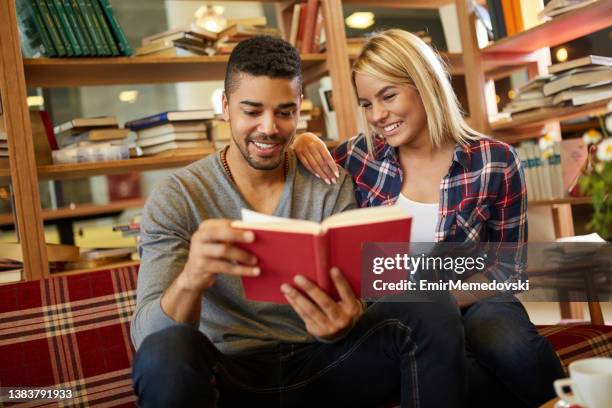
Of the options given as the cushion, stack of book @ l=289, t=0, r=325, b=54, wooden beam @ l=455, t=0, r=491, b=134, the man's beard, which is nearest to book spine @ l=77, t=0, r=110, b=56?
stack of book @ l=289, t=0, r=325, b=54

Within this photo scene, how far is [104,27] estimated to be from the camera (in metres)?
2.59

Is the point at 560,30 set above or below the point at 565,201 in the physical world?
above

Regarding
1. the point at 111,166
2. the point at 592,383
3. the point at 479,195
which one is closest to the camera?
the point at 592,383

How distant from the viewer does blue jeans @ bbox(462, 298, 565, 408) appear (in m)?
1.49

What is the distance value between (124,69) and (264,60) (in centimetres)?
133

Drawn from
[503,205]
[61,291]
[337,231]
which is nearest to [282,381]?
[337,231]

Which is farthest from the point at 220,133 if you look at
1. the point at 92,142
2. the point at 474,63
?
the point at 474,63

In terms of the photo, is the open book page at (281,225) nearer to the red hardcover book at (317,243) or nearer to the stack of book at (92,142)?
the red hardcover book at (317,243)

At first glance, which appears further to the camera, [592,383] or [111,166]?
[111,166]

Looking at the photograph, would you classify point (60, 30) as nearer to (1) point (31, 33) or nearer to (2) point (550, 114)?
(1) point (31, 33)

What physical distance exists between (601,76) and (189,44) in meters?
1.57

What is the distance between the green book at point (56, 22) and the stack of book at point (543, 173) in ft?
5.98

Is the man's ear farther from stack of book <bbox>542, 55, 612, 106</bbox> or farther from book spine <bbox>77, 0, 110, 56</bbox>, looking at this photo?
stack of book <bbox>542, 55, 612, 106</bbox>

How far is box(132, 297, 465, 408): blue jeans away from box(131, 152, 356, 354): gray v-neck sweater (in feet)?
0.19
